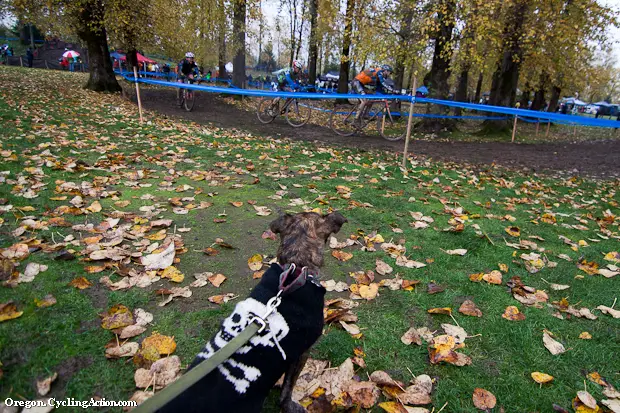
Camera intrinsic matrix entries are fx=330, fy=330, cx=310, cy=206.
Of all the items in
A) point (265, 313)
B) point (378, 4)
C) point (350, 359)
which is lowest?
point (350, 359)

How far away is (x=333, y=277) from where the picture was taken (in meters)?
3.11

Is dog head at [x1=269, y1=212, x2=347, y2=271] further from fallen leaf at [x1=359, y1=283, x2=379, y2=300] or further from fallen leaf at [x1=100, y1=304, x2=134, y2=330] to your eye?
fallen leaf at [x1=100, y1=304, x2=134, y2=330]

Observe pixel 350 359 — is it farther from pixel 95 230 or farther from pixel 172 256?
pixel 95 230

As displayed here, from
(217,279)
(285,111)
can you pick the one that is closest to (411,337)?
(217,279)

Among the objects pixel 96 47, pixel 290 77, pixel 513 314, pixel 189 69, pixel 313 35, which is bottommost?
pixel 513 314

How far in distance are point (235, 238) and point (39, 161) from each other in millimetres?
3899

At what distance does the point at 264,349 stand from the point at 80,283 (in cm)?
197

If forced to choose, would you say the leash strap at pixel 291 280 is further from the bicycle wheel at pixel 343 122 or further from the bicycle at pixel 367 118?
the bicycle wheel at pixel 343 122

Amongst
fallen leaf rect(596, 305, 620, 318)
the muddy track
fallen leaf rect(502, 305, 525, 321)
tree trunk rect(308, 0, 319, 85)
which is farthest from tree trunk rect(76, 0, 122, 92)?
fallen leaf rect(596, 305, 620, 318)

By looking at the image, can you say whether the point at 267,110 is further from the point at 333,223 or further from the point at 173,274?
the point at 333,223

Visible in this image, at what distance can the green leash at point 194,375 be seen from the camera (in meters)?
A: 1.04

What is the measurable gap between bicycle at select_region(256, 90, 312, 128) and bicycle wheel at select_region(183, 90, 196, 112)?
320 centimetres

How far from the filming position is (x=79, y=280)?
103 inches

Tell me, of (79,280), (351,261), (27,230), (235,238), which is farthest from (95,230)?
(351,261)
